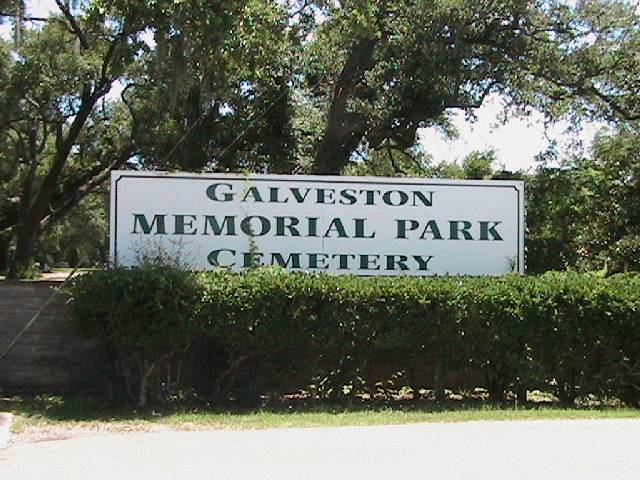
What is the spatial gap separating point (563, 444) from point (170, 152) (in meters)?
13.6

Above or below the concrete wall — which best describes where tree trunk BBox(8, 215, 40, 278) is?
above

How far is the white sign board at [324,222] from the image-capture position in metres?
12.4

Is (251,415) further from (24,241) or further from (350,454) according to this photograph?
(24,241)

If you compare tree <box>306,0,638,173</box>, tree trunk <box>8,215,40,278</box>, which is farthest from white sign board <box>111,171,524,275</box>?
tree trunk <box>8,215,40,278</box>

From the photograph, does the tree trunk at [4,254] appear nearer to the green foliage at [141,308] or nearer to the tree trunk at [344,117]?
the tree trunk at [344,117]

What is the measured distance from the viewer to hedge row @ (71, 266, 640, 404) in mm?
10789

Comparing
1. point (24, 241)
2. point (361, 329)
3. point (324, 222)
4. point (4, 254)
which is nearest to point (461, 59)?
point (324, 222)

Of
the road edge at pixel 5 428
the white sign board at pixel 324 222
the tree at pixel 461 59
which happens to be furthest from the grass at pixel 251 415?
the tree at pixel 461 59

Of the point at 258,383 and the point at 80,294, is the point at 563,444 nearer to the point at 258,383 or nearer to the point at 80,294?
the point at 258,383

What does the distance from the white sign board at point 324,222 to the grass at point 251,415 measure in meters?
2.31

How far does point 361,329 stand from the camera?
11172mm

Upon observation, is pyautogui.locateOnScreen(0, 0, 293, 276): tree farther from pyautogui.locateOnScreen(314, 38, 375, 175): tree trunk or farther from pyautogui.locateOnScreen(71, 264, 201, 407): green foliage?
pyautogui.locateOnScreen(71, 264, 201, 407): green foliage

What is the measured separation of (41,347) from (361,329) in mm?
4731

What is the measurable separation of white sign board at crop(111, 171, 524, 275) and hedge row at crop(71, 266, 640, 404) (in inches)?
47.0
